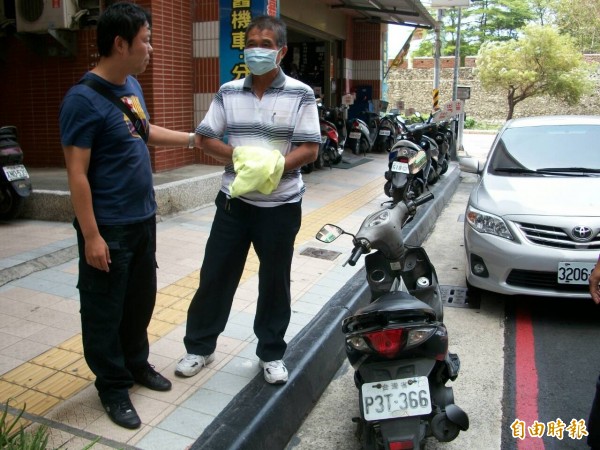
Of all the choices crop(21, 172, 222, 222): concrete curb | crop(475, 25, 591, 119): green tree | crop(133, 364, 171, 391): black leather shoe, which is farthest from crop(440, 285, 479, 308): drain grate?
crop(475, 25, 591, 119): green tree

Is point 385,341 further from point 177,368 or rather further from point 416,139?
point 416,139

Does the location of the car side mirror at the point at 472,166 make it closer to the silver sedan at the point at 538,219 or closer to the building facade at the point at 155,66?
the silver sedan at the point at 538,219

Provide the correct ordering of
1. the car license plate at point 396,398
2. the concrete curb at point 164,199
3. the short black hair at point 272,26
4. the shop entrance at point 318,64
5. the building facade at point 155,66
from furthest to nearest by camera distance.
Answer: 1. the shop entrance at point 318,64
2. the building facade at point 155,66
3. the concrete curb at point 164,199
4. the short black hair at point 272,26
5. the car license plate at point 396,398

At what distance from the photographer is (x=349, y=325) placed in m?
2.80

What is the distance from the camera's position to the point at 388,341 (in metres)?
2.62

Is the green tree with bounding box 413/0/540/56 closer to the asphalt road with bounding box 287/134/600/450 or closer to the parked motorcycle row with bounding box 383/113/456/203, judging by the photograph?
the parked motorcycle row with bounding box 383/113/456/203

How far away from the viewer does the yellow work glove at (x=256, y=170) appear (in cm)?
288

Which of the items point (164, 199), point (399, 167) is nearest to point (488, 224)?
point (399, 167)

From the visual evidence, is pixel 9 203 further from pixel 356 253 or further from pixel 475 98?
pixel 475 98

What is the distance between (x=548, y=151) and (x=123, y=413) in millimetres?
4600

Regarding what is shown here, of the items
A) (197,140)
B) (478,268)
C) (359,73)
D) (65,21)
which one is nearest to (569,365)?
(478,268)

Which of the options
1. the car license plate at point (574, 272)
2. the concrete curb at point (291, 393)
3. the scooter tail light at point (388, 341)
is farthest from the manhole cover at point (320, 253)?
the scooter tail light at point (388, 341)

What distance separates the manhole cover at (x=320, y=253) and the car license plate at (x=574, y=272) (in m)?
2.22

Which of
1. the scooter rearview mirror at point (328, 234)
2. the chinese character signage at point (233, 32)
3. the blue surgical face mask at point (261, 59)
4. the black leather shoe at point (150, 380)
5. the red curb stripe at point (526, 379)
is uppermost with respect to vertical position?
the chinese character signage at point (233, 32)
